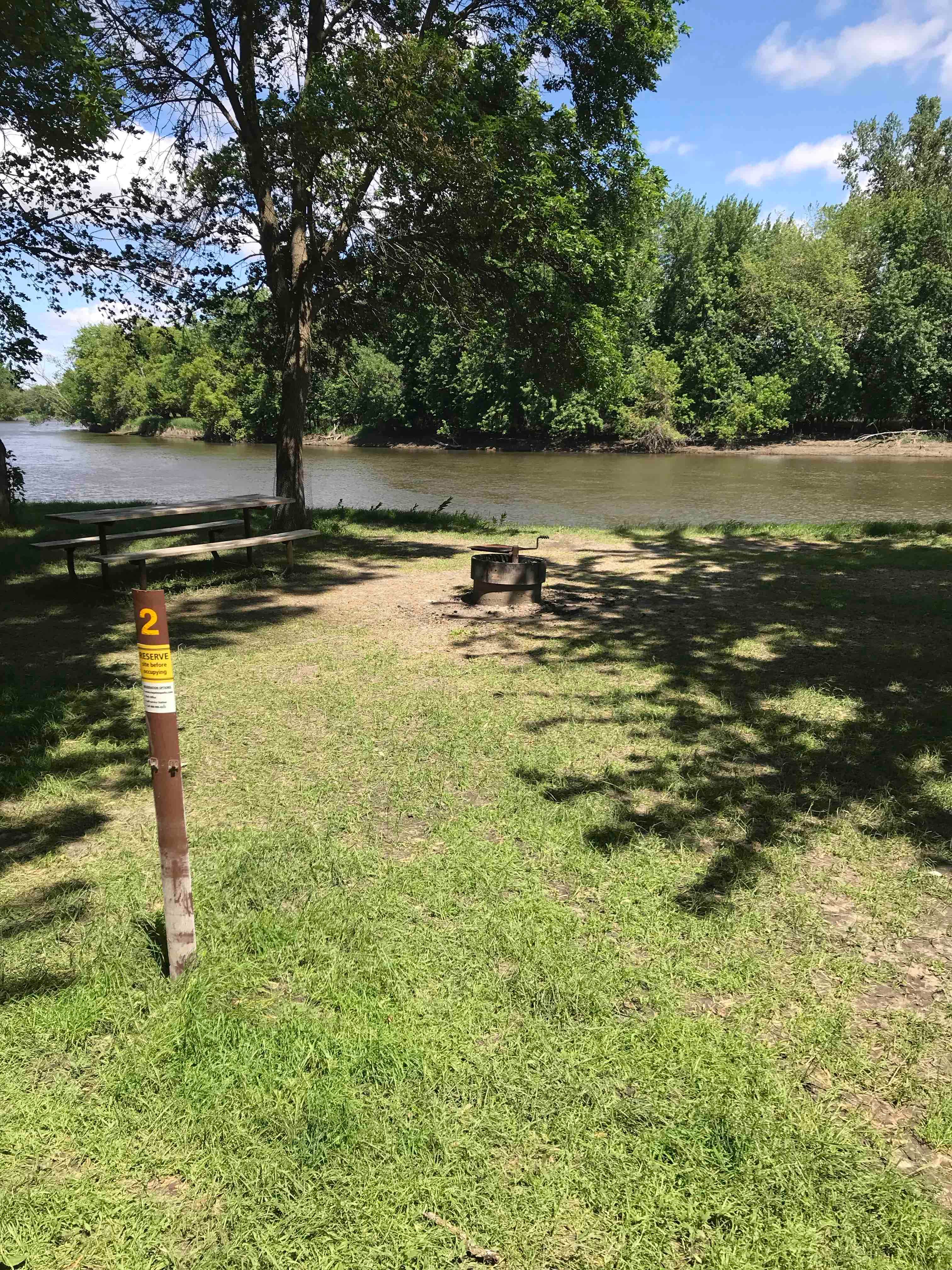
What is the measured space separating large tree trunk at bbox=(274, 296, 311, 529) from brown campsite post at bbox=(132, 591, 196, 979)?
9.08 metres

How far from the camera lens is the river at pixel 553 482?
22078 mm

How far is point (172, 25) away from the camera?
10984 mm

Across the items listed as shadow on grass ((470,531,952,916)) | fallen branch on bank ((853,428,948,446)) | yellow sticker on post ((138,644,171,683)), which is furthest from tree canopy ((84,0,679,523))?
fallen branch on bank ((853,428,948,446))

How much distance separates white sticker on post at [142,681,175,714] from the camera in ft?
8.63

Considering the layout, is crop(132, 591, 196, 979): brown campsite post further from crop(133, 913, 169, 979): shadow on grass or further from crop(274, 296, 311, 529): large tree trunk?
crop(274, 296, 311, 529): large tree trunk

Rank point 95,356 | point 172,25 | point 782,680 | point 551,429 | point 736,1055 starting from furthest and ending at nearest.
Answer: point 95,356
point 551,429
point 172,25
point 782,680
point 736,1055

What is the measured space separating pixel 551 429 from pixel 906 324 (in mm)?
19609

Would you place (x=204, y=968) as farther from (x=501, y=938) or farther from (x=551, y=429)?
(x=551, y=429)

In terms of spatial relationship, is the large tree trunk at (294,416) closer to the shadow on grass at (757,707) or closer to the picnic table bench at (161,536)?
the picnic table bench at (161,536)

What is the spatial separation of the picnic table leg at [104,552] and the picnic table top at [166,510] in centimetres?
9

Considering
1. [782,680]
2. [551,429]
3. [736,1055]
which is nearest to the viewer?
[736,1055]

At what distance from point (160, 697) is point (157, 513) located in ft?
21.8

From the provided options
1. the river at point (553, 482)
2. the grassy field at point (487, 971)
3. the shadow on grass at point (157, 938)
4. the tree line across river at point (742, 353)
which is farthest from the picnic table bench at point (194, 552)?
the tree line across river at point (742, 353)

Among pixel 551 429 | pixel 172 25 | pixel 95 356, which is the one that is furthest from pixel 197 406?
pixel 172 25
